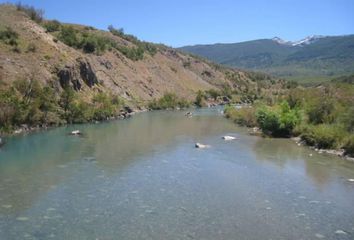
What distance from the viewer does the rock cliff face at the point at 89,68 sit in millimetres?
79750

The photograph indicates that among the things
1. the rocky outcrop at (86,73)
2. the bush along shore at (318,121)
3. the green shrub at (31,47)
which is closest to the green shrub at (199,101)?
the rocky outcrop at (86,73)

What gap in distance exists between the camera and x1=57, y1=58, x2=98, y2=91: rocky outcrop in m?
84.4

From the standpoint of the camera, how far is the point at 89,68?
323 ft

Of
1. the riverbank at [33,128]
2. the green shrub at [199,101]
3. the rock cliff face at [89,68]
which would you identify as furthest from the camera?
the green shrub at [199,101]

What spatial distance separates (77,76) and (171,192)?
218 feet

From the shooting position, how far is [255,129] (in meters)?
65.7

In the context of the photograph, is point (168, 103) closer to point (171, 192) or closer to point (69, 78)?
point (69, 78)

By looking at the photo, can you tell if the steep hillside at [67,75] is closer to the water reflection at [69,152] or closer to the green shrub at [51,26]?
the green shrub at [51,26]

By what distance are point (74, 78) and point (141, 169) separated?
57317 mm

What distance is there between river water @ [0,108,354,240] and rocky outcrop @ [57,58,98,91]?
3632 centimetres

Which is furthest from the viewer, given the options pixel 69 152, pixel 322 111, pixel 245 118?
pixel 245 118

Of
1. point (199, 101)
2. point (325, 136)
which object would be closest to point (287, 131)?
point (325, 136)

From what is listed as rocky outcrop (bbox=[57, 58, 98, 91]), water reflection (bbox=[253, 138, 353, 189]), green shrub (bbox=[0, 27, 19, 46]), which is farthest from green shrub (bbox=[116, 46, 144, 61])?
water reflection (bbox=[253, 138, 353, 189])

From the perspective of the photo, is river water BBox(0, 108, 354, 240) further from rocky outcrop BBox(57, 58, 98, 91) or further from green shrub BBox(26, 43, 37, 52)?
green shrub BBox(26, 43, 37, 52)
